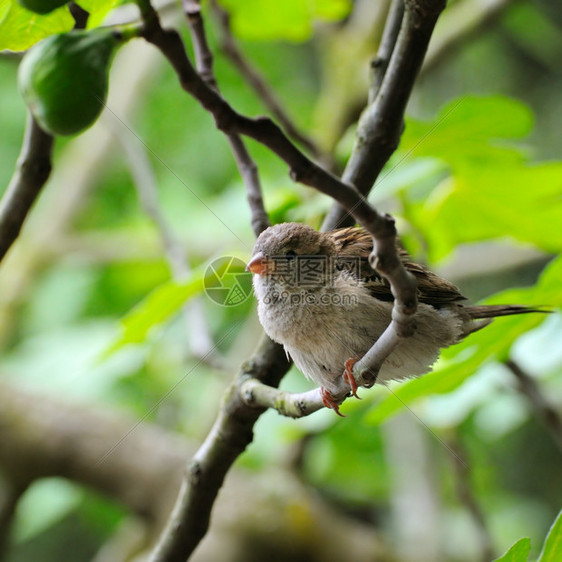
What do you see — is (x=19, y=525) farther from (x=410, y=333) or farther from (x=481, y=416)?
(x=410, y=333)

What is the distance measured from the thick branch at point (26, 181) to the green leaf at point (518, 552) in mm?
1147

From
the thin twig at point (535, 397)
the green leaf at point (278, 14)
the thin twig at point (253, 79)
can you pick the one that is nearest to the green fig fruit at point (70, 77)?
the thin twig at point (253, 79)

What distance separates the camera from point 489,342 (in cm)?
175

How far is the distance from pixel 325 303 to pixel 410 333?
0.72m

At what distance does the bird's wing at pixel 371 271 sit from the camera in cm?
186

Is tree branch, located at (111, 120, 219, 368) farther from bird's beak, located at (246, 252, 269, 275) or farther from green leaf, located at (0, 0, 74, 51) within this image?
green leaf, located at (0, 0, 74, 51)

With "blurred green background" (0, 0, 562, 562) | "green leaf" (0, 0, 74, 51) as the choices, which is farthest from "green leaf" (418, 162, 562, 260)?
"green leaf" (0, 0, 74, 51)

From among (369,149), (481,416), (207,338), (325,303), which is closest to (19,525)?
(207,338)

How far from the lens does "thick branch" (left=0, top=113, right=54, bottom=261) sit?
145cm

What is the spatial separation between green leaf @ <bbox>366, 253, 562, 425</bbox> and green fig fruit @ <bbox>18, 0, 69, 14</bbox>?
1.17 metres

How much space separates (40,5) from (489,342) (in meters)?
1.29

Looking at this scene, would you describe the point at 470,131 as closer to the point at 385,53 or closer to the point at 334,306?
the point at 385,53

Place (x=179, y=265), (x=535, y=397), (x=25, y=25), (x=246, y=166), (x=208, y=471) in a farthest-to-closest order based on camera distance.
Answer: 1. (x=179, y=265)
2. (x=535, y=397)
3. (x=246, y=166)
4. (x=208, y=471)
5. (x=25, y=25)

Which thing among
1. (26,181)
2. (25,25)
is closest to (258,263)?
(26,181)
